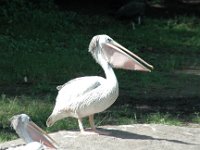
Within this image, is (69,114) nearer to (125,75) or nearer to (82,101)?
(82,101)

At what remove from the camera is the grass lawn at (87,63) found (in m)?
8.57

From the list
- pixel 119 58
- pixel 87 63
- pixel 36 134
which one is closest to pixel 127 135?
pixel 119 58

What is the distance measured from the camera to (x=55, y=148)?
514cm

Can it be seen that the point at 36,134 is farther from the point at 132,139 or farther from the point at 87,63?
the point at 87,63

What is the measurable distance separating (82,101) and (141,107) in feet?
10.0

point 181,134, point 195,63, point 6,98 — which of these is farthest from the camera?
point 195,63

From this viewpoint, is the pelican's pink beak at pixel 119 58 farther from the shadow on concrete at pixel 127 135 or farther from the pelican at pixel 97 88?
the shadow on concrete at pixel 127 135

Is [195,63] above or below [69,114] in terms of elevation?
below

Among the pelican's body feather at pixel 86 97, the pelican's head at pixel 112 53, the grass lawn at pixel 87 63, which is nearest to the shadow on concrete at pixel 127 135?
the pelican's body feather at pixel 86 97

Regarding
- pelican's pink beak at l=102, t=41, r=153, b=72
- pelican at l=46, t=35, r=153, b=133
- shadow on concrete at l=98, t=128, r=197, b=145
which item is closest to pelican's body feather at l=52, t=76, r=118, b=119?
pelican at l=46, t=35, r=153, b=133

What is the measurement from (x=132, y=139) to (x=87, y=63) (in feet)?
18.6

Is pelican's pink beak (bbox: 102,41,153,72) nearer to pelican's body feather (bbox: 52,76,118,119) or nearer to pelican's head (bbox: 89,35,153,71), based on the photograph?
pelican's head (bbox: 89,35,153,71)

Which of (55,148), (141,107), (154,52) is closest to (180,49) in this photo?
(154,52)

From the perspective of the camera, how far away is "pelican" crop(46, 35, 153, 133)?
620 centimetres
